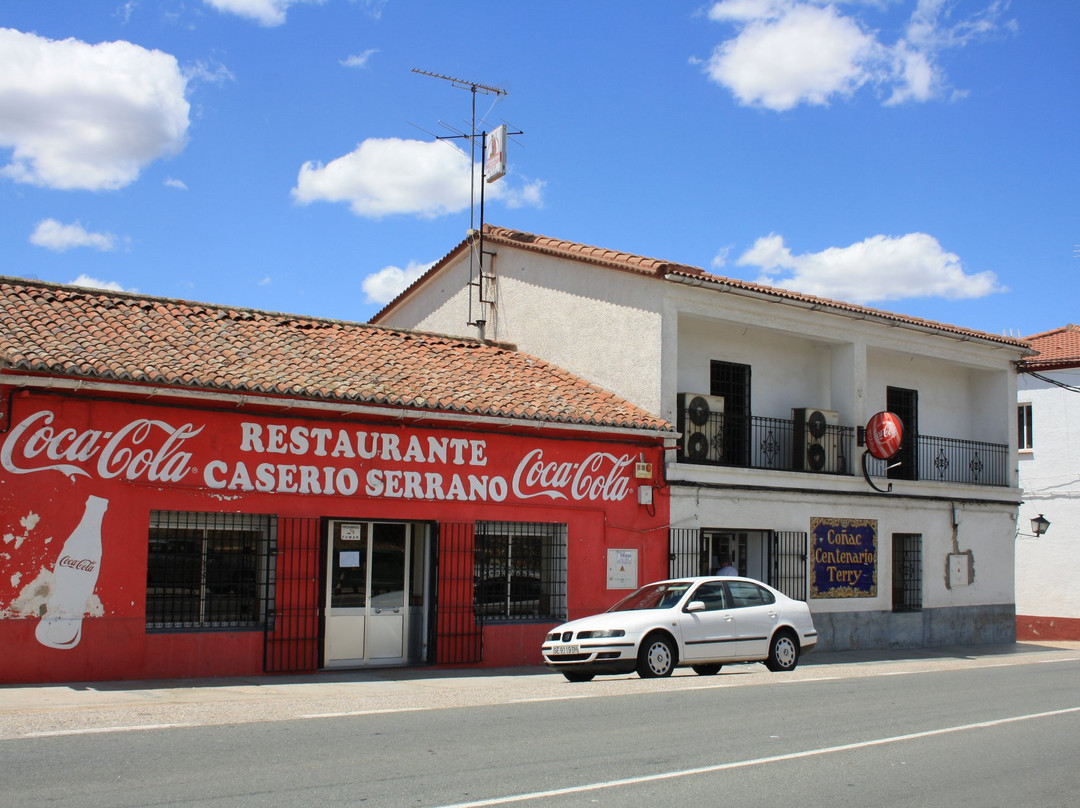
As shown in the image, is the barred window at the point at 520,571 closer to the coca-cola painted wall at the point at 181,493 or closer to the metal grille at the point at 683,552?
the coca-cola painted wall at the point at 181,493

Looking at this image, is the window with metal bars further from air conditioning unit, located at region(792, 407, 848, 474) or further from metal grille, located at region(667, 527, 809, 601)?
metal grille, located at region(667, 527, 809, 601)

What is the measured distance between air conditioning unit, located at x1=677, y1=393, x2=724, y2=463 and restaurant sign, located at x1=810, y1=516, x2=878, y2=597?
260 centimetres

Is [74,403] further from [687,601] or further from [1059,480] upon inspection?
[1059,480]

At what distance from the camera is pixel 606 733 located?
9.11 meters

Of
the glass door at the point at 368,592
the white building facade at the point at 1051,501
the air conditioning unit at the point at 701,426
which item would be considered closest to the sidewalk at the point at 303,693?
the glass door at the point at 368,592

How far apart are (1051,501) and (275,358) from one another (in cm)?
→ 2108

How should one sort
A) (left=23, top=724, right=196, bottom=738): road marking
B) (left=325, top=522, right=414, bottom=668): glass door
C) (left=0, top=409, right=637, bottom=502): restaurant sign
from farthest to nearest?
(left=325, top=522, right=414, bottom=668): glass door → (left=0, top=409, right=637, bottom=502): restaurant sign → (left=23, top=724, right=196, bottom=738): road marking

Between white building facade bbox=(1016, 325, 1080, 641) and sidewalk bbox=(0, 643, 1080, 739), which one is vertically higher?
white building facade bbox=(1016, 325, 1080, 641)

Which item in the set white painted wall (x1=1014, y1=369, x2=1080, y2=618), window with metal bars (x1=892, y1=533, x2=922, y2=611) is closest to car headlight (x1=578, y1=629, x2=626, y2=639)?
window with metal bars (x1=892, y1=533, x2=922, y2=611)

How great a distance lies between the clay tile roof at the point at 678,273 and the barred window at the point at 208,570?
7.78 meters

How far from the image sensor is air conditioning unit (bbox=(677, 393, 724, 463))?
62.5 ft

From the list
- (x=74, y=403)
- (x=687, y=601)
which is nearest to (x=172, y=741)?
(x=74, y=403)

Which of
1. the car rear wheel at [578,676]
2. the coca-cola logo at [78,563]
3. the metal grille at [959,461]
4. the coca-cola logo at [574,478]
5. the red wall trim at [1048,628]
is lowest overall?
the red wall trim at [1048,628]

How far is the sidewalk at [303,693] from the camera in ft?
32.0
